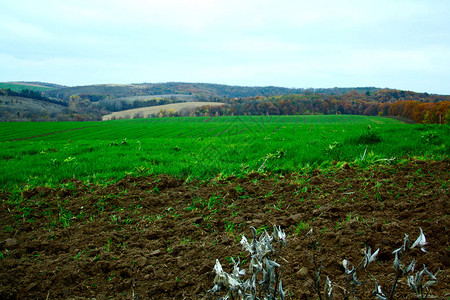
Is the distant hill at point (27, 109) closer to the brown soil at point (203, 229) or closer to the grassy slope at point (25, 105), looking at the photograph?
the grassy slope at point (25, 105)

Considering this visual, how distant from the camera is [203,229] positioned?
310cm

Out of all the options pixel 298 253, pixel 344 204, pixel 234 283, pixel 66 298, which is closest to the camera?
pixel 234 283

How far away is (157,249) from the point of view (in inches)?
107

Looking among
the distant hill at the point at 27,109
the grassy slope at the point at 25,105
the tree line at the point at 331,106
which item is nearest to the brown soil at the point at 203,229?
the tree line at the point at 331,106

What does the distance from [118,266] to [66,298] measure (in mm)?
449

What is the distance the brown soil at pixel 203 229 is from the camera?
2.12m

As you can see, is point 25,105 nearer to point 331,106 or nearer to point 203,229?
point 331,106

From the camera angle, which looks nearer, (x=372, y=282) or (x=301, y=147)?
(x=372, y=282)

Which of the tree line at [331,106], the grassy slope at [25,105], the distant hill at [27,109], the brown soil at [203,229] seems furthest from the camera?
the grassy slope at [25,105]

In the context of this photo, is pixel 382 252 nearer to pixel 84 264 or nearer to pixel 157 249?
pixel 157 249

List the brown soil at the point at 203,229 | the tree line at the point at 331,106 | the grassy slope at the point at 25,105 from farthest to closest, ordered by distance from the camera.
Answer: the grassy slope at the point at 25,105, the tree line at the point at 331,106, the brown soil at the point at 203,229

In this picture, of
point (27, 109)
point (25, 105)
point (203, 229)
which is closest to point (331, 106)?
point (203, 229)

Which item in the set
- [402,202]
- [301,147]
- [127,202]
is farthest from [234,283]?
[301,147]

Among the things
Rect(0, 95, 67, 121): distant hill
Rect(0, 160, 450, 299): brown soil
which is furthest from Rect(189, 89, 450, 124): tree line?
Rect(0, 160, 450, 299): brown soil
